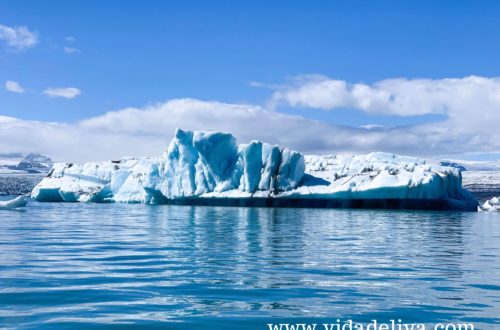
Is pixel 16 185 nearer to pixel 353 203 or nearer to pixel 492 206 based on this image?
pixel 353 203

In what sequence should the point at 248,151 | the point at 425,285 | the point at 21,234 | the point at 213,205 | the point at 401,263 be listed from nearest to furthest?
1. the point at 425,285
2. the point at 401,263
3. the point at 21,234
4. the point at 248,151
5. the point at 213,205

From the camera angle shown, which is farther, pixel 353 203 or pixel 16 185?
pixel 16 185

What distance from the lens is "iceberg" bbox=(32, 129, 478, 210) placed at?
130 ft

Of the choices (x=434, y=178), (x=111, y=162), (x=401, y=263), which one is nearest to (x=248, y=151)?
(x=434, y=178)

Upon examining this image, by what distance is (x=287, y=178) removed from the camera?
4225 centimetres

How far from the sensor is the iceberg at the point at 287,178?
130 ft

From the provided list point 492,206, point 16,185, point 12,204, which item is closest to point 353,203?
point 492,206

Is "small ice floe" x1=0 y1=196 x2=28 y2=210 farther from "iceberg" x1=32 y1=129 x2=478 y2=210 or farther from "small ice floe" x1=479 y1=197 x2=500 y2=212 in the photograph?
"small ice floe" x1=479 y1=197 x2=500 y2=212

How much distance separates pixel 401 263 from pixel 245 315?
5339mm

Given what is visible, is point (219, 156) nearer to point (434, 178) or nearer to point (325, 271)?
point (434, 178)

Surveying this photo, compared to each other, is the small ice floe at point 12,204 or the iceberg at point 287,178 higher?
the iceberg at point 287,178

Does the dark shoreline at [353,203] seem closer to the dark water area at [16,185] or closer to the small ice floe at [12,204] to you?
the small ice floe at [12,204]

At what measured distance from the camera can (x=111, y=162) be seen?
57.7 meters

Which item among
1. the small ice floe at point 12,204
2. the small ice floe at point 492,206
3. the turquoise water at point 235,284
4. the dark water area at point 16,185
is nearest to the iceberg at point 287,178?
the small ice floe at point 492,206
